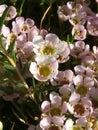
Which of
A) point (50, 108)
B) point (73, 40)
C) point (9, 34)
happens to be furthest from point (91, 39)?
point (50, 108)

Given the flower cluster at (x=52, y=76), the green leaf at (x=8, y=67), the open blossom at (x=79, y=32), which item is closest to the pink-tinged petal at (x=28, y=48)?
the flower cluster at (x=52, y=76)

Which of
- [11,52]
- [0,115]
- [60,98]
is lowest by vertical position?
[0,115]

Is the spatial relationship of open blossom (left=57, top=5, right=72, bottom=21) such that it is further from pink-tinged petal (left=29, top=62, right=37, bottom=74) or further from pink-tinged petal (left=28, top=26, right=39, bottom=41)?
pink-tinged petal (left=29, top=62, right=37, bottom=74)

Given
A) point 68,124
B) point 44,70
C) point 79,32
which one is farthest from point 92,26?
point 68,124

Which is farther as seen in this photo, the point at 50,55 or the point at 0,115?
the point at 0,115

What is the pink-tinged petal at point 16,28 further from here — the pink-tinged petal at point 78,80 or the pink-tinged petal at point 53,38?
Result: the pink-tinged petal at point 78,80

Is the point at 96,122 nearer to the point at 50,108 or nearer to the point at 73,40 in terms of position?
the point at 50,108

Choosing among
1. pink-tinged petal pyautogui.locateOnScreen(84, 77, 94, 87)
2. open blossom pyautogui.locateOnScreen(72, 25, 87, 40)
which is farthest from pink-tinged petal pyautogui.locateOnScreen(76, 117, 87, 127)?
open blossom pyautogui.locateOnScreen(72, 25, 87, 40)
